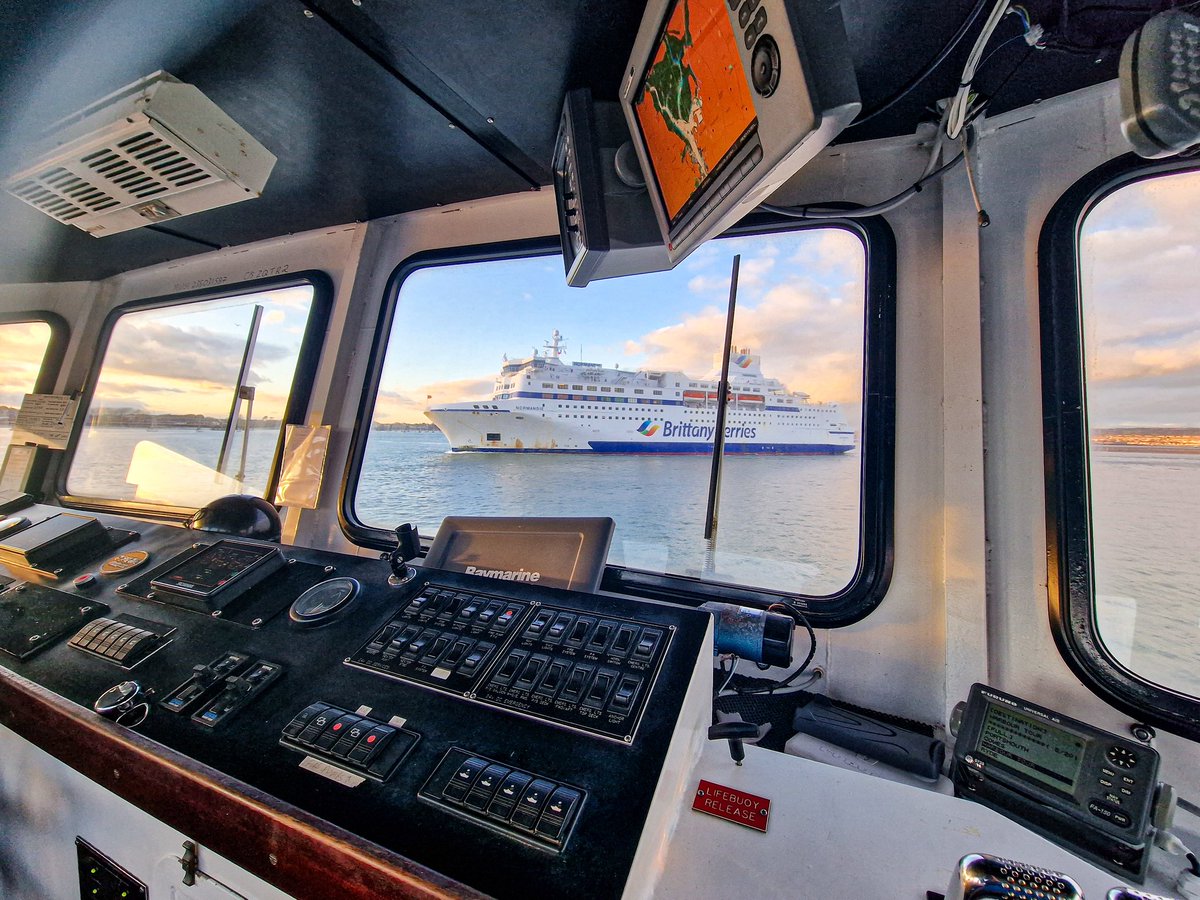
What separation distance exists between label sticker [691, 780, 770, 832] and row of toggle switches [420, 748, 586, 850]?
0.24 metres

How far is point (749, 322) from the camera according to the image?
1.37 meters

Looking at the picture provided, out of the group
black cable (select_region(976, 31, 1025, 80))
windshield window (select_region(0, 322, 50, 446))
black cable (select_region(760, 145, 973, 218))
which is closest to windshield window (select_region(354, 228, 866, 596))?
black cable (select_region(760, 145, 973, 218))

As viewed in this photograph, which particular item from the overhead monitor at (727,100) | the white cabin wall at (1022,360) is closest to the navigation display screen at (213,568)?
the overhead monitor at (727,100)

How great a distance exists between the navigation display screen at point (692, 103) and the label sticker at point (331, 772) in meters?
1.10

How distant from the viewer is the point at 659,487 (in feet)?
5.37

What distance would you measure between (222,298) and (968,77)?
3.58 meters

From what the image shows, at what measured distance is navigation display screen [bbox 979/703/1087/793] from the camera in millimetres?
761

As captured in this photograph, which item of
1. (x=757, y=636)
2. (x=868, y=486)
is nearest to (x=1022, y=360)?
(x=868, y=486)

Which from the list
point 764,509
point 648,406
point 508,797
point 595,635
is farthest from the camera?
point 648,406

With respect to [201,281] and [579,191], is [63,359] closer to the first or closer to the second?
[201,281]

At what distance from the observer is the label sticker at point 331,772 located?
1.73ft

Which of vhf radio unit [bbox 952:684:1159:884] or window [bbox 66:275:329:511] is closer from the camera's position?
vhf radio unit [bbox 952:684:1159:884]

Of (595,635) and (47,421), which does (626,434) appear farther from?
(47,421)

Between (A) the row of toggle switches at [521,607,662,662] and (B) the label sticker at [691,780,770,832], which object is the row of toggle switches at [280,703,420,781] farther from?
(B) the label sticker at [691,780,770,832]
